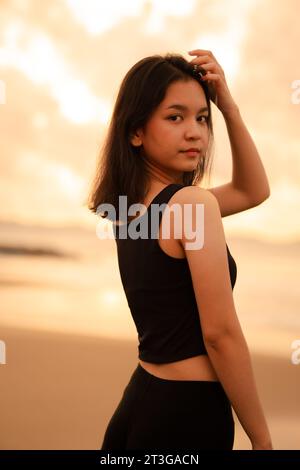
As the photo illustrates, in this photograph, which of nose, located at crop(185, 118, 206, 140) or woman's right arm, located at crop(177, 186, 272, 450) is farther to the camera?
nose, located at crop(185, 118, 206, 140)

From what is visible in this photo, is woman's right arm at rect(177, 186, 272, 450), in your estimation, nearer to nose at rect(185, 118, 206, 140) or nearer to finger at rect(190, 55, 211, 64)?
nose at rect(185, 118, 206, 140)

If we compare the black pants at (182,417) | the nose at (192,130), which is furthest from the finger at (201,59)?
the black pants at (182,417)

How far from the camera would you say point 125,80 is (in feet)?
4.09

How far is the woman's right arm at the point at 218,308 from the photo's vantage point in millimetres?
1041

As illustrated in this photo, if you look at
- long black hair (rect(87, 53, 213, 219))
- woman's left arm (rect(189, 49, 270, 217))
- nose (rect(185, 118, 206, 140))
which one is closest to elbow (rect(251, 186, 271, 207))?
woman's left arm (rect(189, 49, 270, 217))

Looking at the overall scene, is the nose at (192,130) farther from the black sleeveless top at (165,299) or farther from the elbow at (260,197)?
the elbow at (260,197)

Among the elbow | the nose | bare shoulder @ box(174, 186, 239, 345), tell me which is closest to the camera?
bare shoulder @ box(174, 186, 239, 345)

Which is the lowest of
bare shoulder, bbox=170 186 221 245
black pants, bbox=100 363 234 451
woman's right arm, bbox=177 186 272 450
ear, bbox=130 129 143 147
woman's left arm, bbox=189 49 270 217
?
black pants, bbox=100 363 234 451

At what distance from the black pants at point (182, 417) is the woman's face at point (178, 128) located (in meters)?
0.38

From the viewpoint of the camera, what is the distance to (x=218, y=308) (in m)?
1.05

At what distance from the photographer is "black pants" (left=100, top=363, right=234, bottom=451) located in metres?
1.10

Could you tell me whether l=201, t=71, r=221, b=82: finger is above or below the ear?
above

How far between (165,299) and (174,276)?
0.14 ft

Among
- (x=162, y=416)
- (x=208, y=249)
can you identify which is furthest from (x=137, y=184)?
(x=162, y=416)
